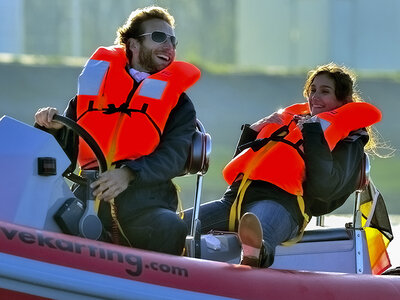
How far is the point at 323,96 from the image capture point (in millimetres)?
4508

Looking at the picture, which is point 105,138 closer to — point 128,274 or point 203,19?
point 128,274

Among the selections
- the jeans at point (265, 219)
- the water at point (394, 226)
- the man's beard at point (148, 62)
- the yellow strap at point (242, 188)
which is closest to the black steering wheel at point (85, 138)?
the man's beard at point (148, 62)

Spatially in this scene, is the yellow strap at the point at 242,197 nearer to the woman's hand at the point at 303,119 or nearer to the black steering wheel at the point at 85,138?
the woman's hand at the point at 303,119

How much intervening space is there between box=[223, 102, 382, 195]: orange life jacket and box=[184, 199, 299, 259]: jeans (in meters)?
0.11

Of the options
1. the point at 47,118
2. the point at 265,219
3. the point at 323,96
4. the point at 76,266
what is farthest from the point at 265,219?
the point at 76,266

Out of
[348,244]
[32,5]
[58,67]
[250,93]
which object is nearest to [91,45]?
[32,5]

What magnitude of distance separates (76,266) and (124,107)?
Answer: 86cm

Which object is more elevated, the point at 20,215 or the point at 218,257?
the point at 20,215

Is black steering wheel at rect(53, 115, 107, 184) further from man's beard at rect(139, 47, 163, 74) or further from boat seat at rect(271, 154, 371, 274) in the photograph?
boat seat at rect(271, 154, 371, 274)

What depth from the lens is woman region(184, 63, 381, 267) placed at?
4.18 metres

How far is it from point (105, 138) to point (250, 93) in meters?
10.1

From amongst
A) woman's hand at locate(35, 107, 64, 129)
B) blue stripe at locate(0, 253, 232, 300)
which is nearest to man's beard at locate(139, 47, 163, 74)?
woman's hand at locate(35, 107, 64, 129)

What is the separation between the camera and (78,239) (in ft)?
11.1

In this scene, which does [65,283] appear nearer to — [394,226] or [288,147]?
[288,147]
